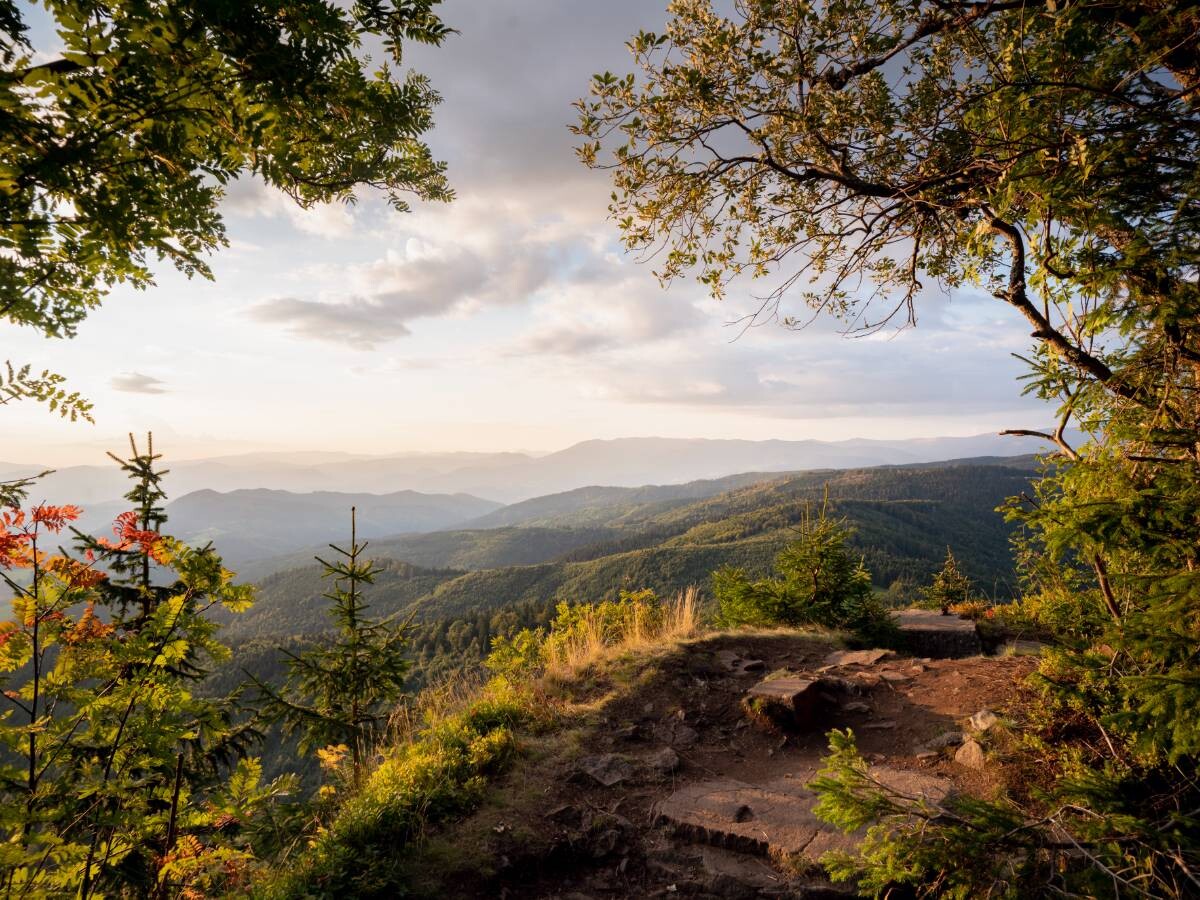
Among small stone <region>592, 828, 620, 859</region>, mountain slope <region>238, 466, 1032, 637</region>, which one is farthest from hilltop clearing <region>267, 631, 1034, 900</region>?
mountain slope <region>238, 466, 1032, 637</region>

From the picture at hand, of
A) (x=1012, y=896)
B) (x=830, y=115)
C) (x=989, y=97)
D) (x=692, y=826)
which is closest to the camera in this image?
(x=1012, y=896)

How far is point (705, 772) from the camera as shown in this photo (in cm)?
544

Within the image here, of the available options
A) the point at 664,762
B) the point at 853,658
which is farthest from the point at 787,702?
the point at 853,658

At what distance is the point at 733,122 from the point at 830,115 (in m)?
0.98

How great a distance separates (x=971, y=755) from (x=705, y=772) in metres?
2.48

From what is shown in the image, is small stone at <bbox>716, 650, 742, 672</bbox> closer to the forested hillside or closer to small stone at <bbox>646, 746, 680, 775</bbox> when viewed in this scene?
small stone at <bbox>646, 746, 680, 775</bbox>

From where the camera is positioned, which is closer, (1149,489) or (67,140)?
(67,140)

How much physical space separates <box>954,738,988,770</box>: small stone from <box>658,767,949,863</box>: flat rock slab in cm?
46

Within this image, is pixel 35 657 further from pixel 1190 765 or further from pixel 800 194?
pixel 800 194

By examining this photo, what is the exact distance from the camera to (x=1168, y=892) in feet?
6.61

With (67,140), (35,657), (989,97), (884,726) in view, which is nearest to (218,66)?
(67,140)

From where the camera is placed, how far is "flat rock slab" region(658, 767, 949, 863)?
3.97m

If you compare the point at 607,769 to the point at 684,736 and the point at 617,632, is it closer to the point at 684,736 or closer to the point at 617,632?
the point at 684,736

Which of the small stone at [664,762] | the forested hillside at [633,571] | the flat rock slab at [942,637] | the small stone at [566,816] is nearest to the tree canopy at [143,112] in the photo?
the small stone at [566,816]
